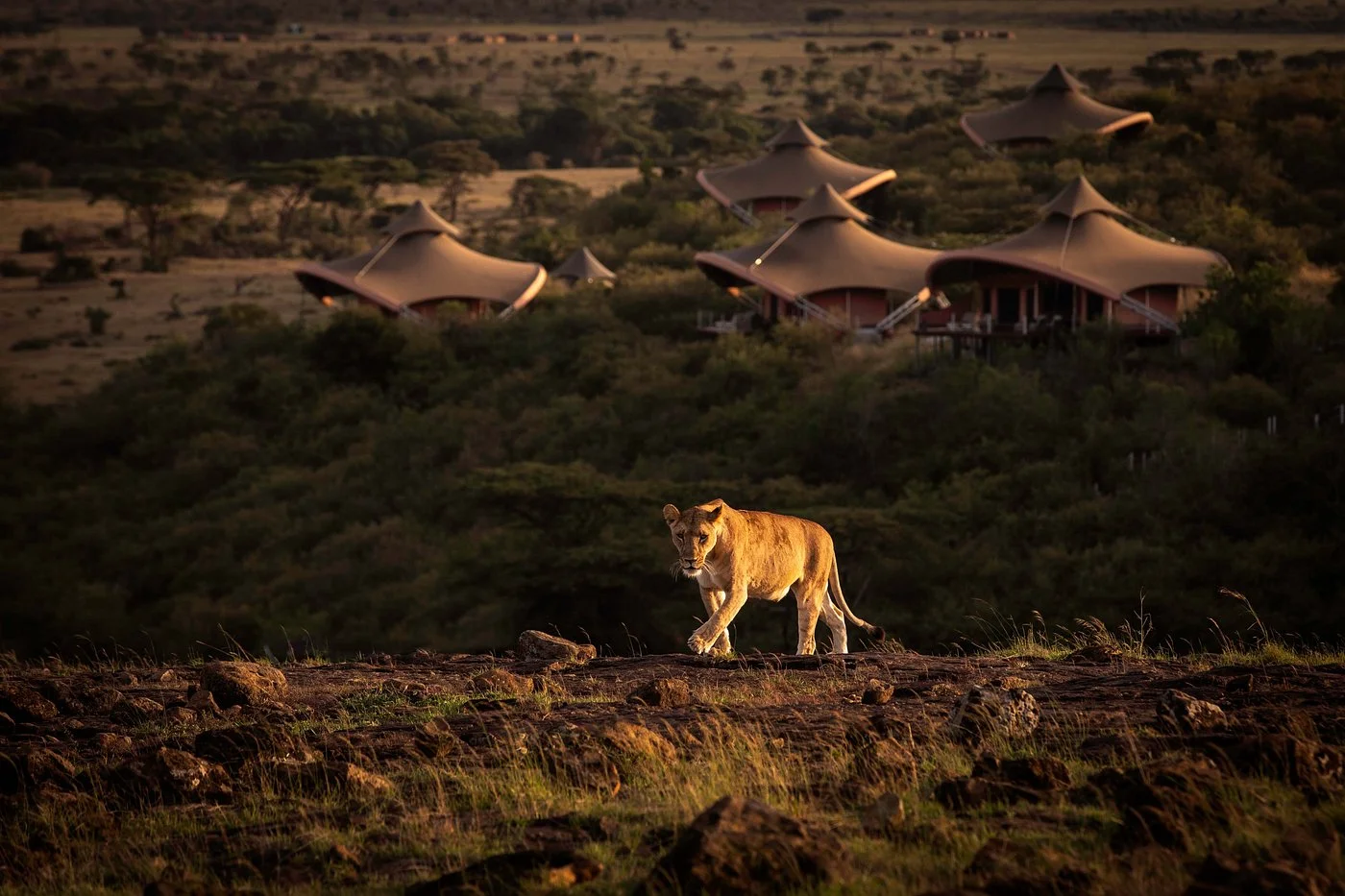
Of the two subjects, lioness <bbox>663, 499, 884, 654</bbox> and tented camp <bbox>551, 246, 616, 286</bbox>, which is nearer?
lioness <bbox>663, 499, 884, 654</bbox>

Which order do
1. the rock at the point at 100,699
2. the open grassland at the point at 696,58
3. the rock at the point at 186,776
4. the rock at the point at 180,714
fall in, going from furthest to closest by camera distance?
1. the open grassland at the point at 696,58
2. the rock at the point at 100,699
3. the rock at the point at 180,714
4. the rock at the point at 186,776

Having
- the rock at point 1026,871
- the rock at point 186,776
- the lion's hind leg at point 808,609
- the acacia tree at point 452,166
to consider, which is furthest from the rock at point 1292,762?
the acacia tree at point 452,166

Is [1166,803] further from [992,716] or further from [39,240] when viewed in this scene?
[39,240]

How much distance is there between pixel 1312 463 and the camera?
129 ft

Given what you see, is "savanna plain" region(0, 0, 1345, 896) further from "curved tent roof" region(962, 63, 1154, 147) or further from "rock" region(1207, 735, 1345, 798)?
"curved tent roof" region(962, 63, 1154, 147)

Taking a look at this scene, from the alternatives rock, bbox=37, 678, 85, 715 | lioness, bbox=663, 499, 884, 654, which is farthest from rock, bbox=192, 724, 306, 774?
lioness, bbox=663, 499, 884, 654

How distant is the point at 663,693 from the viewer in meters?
10.5

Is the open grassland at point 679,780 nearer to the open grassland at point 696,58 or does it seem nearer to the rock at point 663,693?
the rock at point 663,693

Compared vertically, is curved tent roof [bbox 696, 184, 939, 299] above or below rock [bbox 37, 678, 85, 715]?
below

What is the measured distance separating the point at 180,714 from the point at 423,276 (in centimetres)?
5710

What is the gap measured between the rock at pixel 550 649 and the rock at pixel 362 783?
367 centimetres

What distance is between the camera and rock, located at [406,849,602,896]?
7.52 metres

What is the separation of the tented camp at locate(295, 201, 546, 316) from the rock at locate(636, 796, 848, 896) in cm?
5793

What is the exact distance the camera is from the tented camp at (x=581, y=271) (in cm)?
7150
